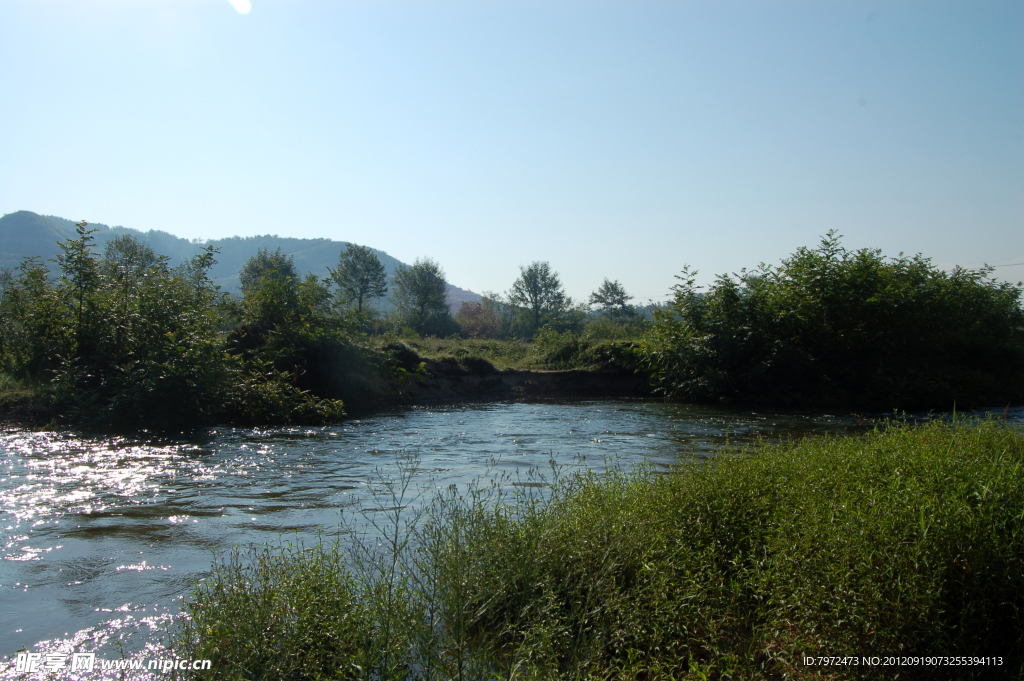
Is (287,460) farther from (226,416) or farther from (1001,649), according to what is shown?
(1001,649)

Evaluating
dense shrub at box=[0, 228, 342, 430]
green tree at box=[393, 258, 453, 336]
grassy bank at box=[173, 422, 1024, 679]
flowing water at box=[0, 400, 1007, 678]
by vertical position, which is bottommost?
flowing water at box=[0, 400, 1007, 678]

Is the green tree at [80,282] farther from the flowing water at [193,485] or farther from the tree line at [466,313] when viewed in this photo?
the tree line at [466,313]

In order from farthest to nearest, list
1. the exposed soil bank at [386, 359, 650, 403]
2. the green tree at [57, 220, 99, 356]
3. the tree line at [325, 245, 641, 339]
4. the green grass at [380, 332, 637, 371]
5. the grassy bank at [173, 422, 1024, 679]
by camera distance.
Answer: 1. the tree line at [325, 245, 641, 339]
2. the green grass at [380, 332, 637, 371]
3. the exposed soil bank at [386, 359, 650, 403]
4. the green tree at [57, 220, 99, 356]
5. the grassy bank at [173, 422, 1024, 679]

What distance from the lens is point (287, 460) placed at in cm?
1215

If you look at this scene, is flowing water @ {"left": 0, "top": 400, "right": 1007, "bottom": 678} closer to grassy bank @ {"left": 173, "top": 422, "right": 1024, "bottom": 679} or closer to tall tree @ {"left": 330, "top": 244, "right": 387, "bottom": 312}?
grassy bank @ {"left": 173, "top": 422, "right": 1024, "bottom": 679}

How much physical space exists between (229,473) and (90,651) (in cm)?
639

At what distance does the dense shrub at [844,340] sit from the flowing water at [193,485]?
14.0 feet

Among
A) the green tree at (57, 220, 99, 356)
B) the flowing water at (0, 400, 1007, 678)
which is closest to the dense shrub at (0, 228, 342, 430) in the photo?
the green tree at (57, 220, 99, 356)

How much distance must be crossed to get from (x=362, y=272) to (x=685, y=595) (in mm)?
70186

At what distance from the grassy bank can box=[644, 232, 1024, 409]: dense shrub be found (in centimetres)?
1803

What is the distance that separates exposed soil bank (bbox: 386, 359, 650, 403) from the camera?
25.7 m

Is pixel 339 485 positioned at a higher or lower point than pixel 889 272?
lower

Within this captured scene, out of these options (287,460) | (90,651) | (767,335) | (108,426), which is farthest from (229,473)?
(767,335)

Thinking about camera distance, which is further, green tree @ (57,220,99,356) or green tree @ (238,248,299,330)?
green tree @ (238,248,299,330)
